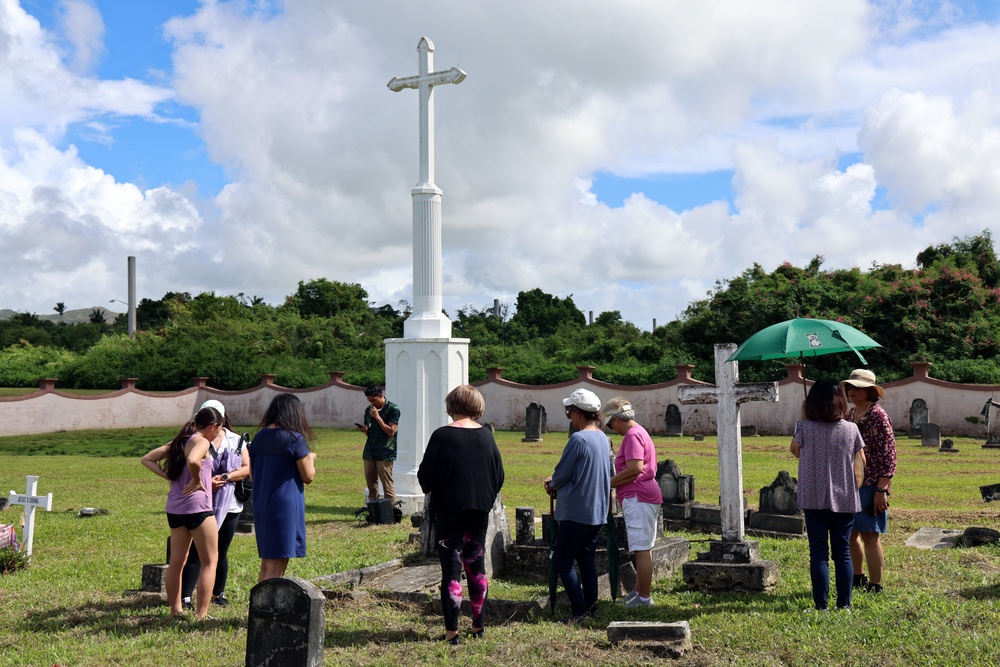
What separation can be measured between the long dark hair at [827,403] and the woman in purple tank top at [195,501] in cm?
400

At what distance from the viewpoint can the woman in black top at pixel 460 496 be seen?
5.49 metres

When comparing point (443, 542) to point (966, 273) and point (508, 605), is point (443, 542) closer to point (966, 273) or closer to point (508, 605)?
point (508, 605)

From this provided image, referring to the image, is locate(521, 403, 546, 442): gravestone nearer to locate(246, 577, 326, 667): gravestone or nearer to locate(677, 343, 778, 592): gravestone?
locate(677, 343, 778, 592): gravestone

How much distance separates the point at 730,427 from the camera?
7066 mm

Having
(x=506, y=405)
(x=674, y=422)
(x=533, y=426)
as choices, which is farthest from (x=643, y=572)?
(x=506, y=405)

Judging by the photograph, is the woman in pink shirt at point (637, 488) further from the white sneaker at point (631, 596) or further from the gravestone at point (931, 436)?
the gravestone at point (931, 436)

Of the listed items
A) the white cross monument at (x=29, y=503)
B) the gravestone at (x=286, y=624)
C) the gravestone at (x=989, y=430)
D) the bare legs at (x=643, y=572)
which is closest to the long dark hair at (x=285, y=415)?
the gravestone at (x=286, y=624)

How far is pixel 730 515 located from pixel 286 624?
3.70 m

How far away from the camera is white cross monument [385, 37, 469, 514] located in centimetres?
1202

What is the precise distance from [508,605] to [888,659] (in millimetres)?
2428

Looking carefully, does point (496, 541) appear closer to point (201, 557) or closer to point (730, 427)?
point (730, 427)

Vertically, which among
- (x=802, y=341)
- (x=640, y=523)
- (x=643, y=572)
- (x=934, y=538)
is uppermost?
(x=802, y=341)

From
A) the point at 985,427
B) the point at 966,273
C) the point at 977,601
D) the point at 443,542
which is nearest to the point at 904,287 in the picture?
the point at 966,273

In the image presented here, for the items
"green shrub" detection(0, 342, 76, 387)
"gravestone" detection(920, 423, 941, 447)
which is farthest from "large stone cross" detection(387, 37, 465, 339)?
"green shrub" detection(0, 342, 76, 387)
